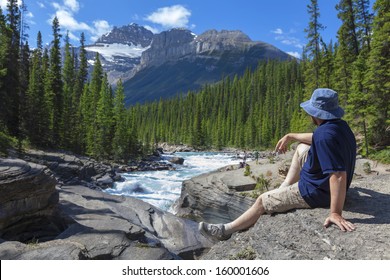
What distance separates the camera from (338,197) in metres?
4.12

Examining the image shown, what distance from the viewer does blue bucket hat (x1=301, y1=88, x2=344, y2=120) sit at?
15.1ft

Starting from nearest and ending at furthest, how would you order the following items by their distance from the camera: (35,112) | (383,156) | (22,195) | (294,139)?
(294,139) → (22,195) → (383,156) → (35,112)

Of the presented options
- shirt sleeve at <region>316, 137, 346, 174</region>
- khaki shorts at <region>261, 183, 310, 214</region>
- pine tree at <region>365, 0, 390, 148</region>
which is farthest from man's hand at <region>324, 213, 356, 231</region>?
pine tree at <region>365, 0, 390, 148</region>

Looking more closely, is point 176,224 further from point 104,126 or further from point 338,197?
point 104,126

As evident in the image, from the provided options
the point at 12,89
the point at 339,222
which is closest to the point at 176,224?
the point at 339,222

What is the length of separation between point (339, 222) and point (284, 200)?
1.12 m

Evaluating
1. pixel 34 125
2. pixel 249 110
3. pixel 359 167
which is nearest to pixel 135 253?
pixel 359 167

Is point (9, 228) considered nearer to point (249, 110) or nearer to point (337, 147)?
point (337, 147)

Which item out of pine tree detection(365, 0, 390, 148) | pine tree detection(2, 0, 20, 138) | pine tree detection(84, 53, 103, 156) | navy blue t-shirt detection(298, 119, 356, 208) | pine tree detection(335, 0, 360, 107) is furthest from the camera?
pine tree detection(84, 53, 103, 156)

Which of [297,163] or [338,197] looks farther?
[297,163]

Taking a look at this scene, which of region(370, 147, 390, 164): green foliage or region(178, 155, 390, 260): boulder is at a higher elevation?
region(178, 155, 390, 260): boulder

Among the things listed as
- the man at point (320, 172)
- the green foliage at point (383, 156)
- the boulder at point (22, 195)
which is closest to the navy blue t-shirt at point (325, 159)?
the man at point (320, 172)

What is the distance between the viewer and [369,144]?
88.9ft

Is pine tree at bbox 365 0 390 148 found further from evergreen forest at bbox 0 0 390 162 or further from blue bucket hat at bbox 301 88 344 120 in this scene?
blue bucket hat at bbox 301 88 344 120
